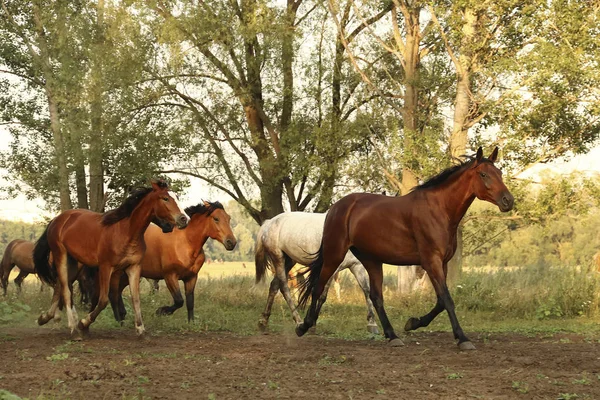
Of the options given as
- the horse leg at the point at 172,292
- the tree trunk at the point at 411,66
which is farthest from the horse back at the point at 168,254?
the tree trunk at the point at 411,66

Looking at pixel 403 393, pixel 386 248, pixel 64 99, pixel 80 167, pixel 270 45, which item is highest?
pixel 270 45

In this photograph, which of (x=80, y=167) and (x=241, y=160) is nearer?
(x=80, y=167)

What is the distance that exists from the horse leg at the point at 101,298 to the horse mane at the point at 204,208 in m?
3.03

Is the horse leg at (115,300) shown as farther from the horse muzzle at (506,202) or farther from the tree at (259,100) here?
the tree at (259,100)

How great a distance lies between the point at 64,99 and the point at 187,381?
16.6m

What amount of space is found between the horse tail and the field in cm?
88

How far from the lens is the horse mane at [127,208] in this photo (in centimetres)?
1153

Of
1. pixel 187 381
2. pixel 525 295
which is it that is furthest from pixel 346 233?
pixel 525 295

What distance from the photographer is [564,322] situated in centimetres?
1450

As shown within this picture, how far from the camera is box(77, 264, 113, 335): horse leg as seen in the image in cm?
1113

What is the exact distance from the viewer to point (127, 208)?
11.6 metres

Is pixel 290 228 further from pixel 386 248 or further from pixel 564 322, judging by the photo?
pixel 564 322

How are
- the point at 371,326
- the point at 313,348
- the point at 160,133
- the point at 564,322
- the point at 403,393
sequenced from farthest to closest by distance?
the point at 160,133 → the point at 564,322 → the point at 371,326 → the point at 313,348 → the point at 403,393

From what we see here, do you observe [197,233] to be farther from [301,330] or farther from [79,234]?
[301,330]
